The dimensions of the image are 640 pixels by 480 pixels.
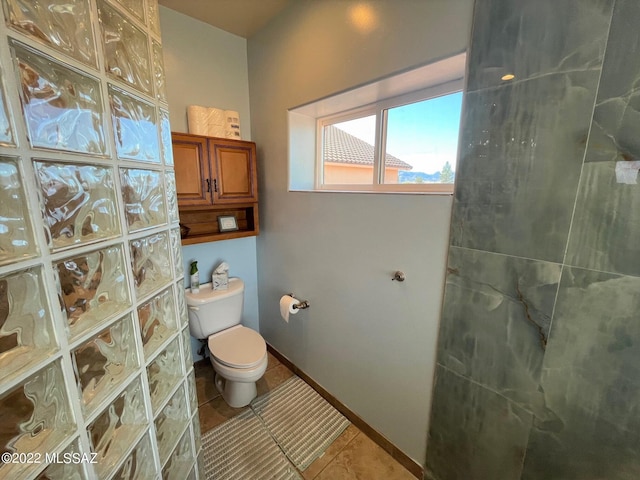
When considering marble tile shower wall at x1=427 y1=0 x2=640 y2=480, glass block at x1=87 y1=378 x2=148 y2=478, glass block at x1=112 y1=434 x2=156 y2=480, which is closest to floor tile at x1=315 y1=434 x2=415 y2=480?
marble tile shower wall at x1=427 y1=0 x2=640 y2=480

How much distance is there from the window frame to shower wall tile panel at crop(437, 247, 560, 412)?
1.14 feet

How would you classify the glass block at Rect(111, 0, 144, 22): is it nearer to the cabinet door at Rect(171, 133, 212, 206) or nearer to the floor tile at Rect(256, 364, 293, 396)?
the cabinet door at Rect(171, 133, 212, 206)


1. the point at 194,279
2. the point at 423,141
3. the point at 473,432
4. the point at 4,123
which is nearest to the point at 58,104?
the point at 4,123

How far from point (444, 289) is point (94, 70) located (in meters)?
1.31

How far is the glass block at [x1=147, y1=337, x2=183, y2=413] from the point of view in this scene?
771 mm

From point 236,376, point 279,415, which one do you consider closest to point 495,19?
point 236,376

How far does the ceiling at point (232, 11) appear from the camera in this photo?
1.52m

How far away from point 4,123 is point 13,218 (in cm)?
16

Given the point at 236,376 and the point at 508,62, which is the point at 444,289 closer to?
the point at 508,62

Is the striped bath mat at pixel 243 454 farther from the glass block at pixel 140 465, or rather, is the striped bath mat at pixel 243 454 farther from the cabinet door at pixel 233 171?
the cabinet door at pixel 233 171

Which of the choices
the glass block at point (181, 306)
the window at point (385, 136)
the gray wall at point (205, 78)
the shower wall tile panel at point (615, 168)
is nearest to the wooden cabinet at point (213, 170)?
the gray wall at point (205, 78)

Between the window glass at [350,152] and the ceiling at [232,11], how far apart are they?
2.46 feet

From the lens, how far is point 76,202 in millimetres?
553

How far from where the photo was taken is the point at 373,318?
1.42 metres
